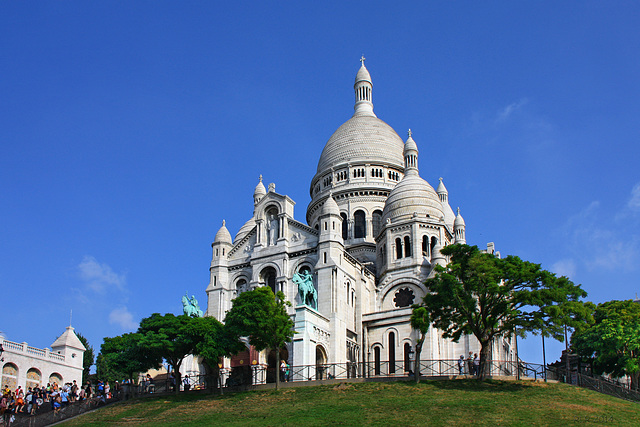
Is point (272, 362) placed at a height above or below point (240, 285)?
below

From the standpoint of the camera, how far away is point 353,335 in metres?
62.5

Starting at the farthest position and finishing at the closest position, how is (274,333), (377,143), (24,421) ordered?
(377,143), (274,333), (24,421)

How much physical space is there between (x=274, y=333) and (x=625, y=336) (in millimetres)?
25637

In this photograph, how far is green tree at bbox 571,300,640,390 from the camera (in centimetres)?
4916

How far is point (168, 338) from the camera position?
158 feet

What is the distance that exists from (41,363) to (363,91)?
56379 millimetres

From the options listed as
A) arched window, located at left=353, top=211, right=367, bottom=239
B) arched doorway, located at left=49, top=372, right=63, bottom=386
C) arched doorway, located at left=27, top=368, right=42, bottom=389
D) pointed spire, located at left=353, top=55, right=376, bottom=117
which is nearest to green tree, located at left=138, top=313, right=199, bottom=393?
arched doorway, located at left=27, top=368, right=42, bottom=389

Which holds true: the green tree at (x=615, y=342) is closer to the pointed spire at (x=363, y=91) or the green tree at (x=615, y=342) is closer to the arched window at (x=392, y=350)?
the arched window at (x=392, y=350)

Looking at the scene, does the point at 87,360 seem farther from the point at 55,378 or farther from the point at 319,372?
the point at 319,372

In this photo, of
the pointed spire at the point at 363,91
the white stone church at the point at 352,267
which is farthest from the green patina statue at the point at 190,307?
the pointed spire at the point at 363,91

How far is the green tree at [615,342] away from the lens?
161ft

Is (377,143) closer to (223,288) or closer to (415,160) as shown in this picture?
(415,160)

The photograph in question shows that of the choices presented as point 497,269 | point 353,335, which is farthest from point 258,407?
point 353,335

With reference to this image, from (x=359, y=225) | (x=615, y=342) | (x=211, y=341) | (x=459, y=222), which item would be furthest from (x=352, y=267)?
(x=615, y=342)
